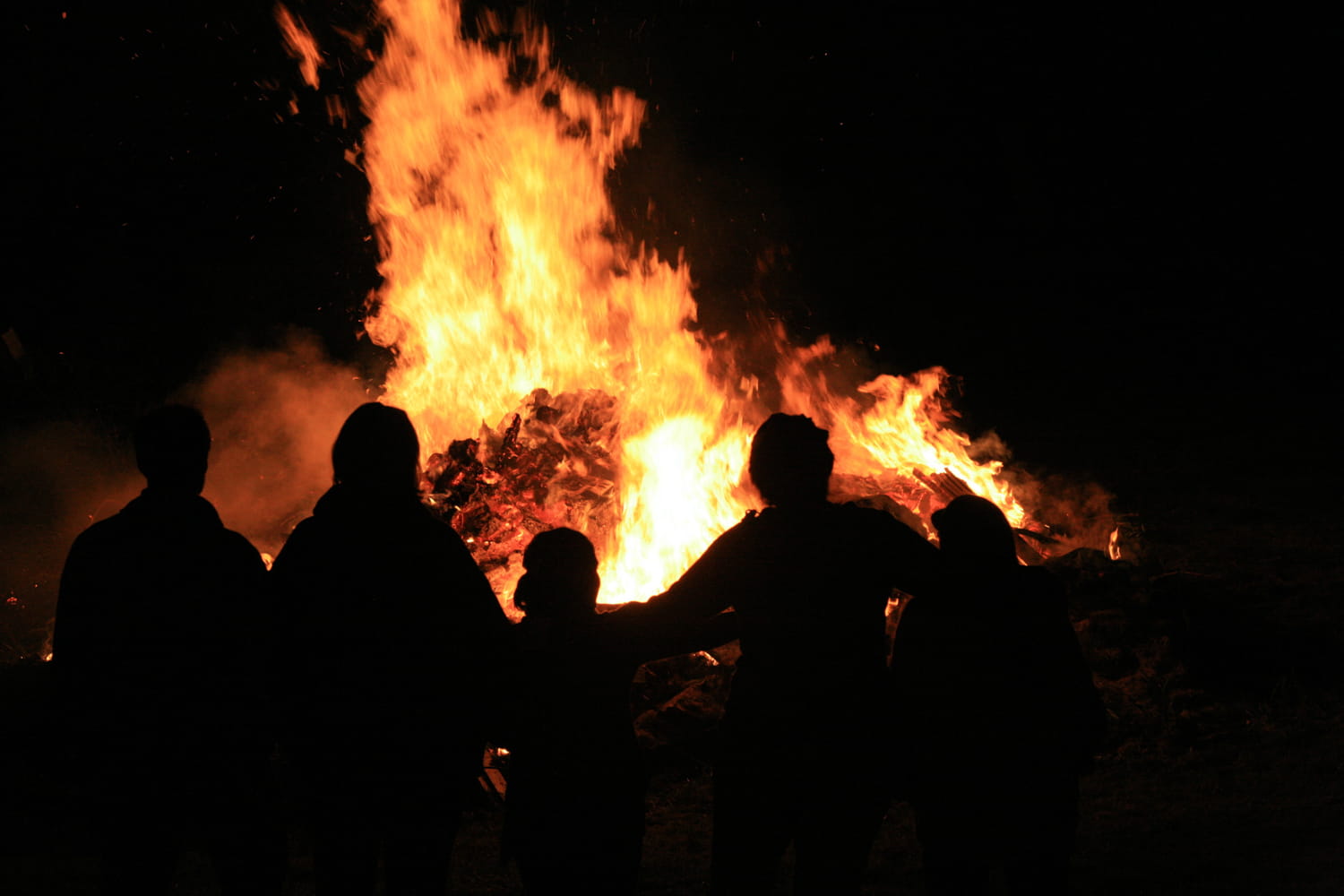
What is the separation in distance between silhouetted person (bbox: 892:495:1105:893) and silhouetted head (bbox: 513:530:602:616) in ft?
3.50

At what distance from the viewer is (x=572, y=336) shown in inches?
429

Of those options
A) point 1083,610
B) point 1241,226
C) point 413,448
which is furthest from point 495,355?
point 1241,226

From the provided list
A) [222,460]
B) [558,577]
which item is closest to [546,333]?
[222,460]

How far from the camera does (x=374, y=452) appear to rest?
271 cm

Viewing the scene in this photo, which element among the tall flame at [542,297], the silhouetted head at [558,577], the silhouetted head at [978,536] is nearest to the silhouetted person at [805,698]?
the silhouetted head at [978,536]

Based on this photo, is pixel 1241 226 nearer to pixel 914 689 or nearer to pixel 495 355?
pixel 495 355

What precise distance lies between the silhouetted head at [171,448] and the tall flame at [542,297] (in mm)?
6774

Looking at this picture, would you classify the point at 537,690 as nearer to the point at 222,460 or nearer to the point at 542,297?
the point at 542,297

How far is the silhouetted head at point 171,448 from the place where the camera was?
2777mm

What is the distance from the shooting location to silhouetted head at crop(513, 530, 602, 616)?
2.68 m

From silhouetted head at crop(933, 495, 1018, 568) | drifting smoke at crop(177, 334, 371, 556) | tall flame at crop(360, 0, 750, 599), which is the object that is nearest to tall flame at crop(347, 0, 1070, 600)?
tall flame at crop(360, 0, 750, 599)

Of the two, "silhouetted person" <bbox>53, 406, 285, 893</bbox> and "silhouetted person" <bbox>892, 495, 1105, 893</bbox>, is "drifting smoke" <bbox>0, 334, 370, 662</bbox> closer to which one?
"silhouetted person" <bbox>53, 406, 285, 893</bbox>

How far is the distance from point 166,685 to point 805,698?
2.02 meters

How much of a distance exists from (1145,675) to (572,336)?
24.4 ft
